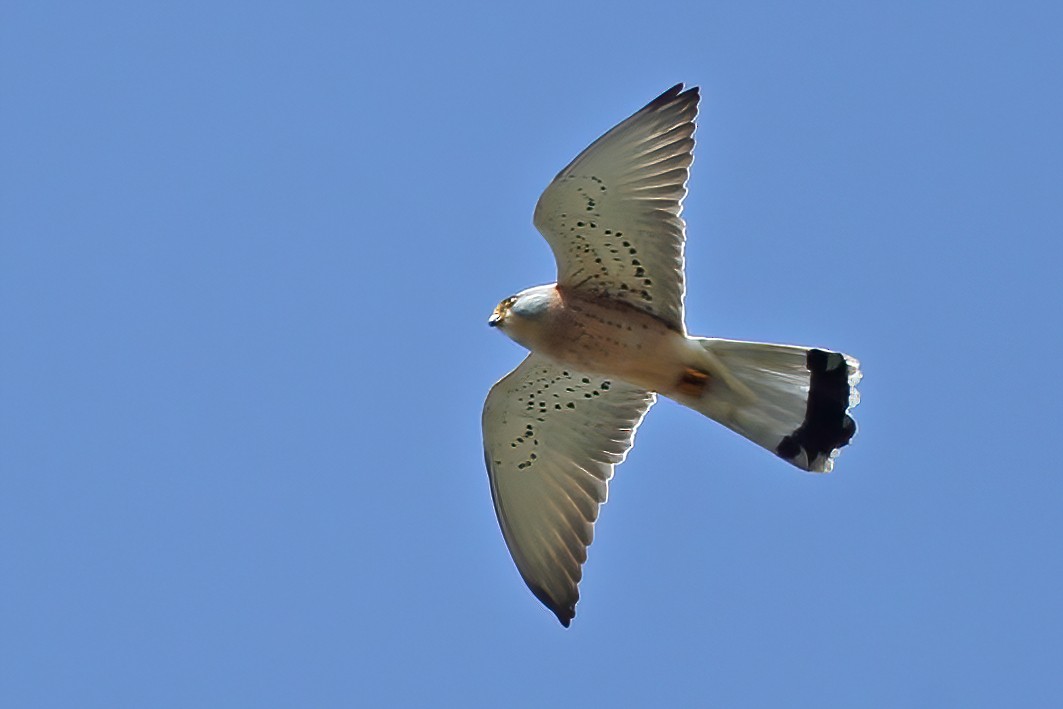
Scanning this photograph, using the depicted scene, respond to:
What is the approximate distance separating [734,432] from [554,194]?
1740 mm

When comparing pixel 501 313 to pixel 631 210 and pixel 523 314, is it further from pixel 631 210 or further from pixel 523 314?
pixel 631 210

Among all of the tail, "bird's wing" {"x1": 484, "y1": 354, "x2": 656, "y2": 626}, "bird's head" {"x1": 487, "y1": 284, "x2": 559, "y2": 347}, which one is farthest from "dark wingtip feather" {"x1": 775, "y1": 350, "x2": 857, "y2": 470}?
"bird's head" {"x1": 487, "y1": 284, "x2": 559, "y2": 347}

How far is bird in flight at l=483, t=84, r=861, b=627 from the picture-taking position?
8406 mm

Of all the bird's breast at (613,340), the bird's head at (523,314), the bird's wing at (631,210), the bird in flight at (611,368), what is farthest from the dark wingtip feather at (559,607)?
the bird's wing at (631,210)

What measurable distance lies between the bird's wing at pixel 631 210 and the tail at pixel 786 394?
366 mm

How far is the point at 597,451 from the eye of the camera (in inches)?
367

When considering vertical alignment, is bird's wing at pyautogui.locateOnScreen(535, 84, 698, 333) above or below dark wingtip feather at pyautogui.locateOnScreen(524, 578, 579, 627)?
above

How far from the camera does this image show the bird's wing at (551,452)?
30.0 ft

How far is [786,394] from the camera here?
8.69m

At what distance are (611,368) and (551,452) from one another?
30.8 inches

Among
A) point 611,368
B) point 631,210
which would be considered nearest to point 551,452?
point 611,368

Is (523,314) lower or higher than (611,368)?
higher

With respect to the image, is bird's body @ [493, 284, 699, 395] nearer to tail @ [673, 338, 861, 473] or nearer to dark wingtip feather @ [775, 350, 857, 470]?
tail @ [673, 338, 861, 473]

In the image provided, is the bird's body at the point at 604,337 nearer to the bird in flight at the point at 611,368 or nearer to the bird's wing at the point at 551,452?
the bird in flight at the point at 611,368
